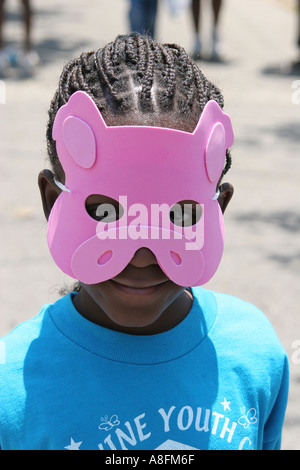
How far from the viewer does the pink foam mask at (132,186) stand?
5.08 ft

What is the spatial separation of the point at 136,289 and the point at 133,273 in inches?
1.5

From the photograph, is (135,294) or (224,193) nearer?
(135,294)

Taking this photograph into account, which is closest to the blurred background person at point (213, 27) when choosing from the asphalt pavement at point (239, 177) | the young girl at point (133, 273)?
the asphalt pavement at point (239, 177)

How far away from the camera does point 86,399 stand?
64.1 inches

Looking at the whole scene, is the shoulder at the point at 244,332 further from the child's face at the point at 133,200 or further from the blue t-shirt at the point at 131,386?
the child's face at the point at 133,200

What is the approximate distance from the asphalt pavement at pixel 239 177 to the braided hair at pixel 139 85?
0.36 m

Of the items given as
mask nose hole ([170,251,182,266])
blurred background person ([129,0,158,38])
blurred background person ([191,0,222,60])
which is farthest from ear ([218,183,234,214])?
blurred background person ([191,0,222,60])

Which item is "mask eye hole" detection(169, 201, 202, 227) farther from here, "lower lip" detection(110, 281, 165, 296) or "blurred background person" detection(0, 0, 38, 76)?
"blurred background person" detection(0, 0, 38, 76)

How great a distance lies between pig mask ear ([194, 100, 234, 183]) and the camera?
1.60 meters

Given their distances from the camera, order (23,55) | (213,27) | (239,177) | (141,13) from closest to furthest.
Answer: (239,177), (141,13), (23,55), (213,27)

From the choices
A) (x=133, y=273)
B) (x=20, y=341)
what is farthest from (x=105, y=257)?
(x=20, y=341)

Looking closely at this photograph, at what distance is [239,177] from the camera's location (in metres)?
5.58

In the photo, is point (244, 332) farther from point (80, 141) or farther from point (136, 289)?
point (80, 141)
